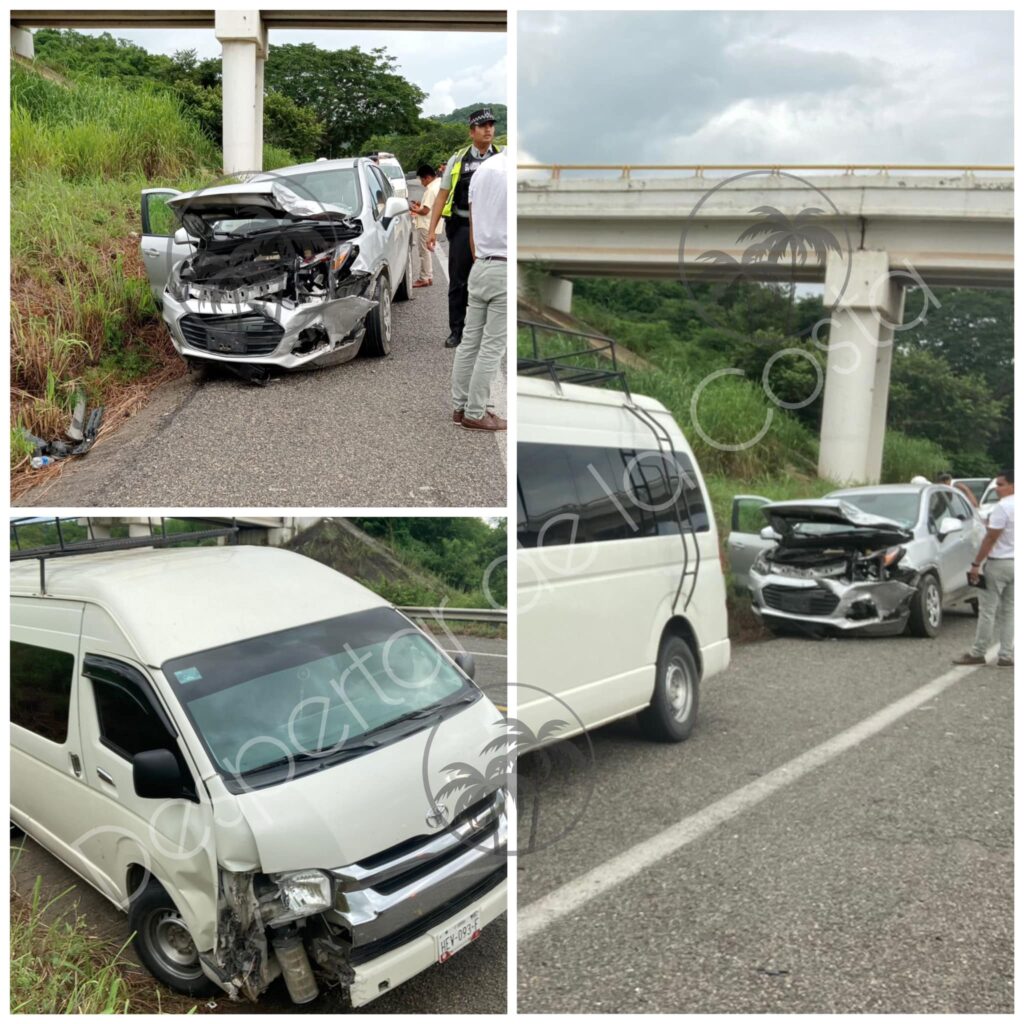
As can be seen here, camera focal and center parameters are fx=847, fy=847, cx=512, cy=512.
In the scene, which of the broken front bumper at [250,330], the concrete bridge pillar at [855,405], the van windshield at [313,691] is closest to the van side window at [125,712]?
the van windshield at [313,691]

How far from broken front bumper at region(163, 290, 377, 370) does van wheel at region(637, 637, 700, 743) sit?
6.68 ft

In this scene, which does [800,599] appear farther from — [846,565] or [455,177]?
[455,177]

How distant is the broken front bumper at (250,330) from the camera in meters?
3.71

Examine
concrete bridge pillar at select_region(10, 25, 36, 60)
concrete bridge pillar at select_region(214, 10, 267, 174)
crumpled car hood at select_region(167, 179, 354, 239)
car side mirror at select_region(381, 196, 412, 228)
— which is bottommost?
crumpled car hood at select_region(167, 179, 354, 239)

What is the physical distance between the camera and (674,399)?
6.59 meters

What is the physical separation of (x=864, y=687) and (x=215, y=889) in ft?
12.8

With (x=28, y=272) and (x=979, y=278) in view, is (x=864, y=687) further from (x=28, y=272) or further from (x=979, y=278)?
(x=28, y=272)

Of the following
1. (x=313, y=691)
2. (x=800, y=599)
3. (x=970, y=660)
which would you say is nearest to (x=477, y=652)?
(x=313, y=691)

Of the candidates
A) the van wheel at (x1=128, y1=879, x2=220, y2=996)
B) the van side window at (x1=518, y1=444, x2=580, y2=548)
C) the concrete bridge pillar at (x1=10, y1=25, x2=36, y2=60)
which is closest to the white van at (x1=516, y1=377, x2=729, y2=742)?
the van side window at (x1=518, y1=444, x2=580, y2=548)

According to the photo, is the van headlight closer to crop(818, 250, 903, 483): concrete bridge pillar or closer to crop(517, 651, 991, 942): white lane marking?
crop(517, 651, 991, 942): white lane marking

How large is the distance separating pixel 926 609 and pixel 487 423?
4.16m

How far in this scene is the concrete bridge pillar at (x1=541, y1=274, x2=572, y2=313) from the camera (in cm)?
853

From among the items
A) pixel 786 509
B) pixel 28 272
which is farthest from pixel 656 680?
pixel 28 272

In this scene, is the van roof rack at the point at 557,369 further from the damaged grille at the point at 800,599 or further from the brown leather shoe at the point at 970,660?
the brown leather shoe at the point at 970,660
